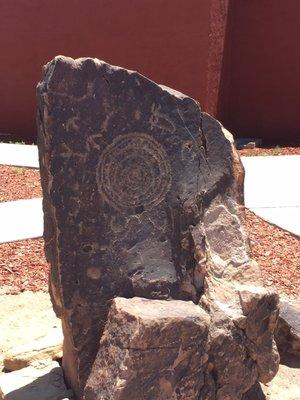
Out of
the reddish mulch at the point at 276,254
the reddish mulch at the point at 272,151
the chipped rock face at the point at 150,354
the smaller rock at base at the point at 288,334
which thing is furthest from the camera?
the reddish mulch at the point at 272,151

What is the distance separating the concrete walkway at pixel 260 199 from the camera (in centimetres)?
607

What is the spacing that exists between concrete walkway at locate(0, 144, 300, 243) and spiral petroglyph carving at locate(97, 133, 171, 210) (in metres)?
3.09

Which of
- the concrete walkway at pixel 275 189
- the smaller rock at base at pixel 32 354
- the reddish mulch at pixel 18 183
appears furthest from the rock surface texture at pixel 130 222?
the reddish mulch at pixel 18 183

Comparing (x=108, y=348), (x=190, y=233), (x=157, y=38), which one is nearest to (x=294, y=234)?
(x=190, y=233)

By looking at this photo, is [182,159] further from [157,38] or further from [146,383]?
[157,38]

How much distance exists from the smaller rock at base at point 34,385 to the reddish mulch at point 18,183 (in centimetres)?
434

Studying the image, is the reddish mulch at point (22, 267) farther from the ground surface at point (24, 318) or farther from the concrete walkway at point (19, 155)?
the concrete walkway at point (19, 155)

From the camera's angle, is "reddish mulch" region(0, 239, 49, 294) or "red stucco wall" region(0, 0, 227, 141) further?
Answer: "red stucco wall" region(0, 0, 227, 141)

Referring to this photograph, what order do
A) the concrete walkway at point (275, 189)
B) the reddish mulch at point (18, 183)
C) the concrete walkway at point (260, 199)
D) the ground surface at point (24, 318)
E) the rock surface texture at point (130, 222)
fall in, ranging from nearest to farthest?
the rock surface texture at point (130, 222) < the ground surface at point (24, 318) < the concrete walkway at point (260, 199) < the concrete walkway at point (275, 189) < the reddish mulch at point (18, 183)

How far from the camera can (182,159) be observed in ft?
9.53

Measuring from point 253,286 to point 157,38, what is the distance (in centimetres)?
862

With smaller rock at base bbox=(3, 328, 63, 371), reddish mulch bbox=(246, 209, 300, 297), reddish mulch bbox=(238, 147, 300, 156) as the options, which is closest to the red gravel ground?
reddish mulch bbox=(246, 209, 300, 297)

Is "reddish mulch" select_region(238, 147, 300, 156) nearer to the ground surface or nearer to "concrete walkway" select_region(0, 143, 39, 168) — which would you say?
"concrete walkway" select_region(0, 143, 39, 168)

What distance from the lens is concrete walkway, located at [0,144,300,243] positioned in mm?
6074
